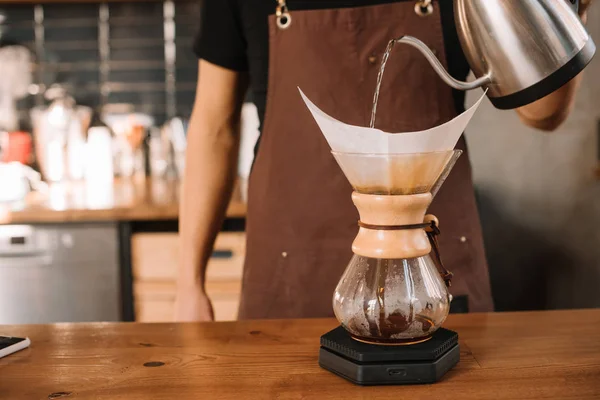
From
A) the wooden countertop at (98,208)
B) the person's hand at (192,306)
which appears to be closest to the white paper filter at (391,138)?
the person's hand at (192,306)

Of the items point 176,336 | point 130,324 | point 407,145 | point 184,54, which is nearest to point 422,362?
point 407,145

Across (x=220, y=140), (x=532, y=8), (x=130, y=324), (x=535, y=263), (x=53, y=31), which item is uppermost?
(x=53, y=31)

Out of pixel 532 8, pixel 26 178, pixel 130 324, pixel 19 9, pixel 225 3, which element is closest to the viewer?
pixel 532 8

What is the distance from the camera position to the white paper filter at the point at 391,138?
73cm

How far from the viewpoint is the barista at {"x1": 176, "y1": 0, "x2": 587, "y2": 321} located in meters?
1.29

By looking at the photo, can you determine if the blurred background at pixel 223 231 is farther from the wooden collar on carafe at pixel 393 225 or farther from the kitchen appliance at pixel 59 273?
the wooden collar on carafe at pixel 393 225

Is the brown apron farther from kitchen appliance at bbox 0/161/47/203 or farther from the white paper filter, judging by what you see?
kitchen appliance at bbox 0/161/47/203

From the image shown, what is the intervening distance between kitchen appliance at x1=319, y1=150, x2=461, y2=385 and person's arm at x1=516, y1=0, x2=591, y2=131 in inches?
21.0

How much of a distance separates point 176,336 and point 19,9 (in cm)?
239

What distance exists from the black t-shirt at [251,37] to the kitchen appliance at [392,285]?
1.94 ft

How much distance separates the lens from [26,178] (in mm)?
2602

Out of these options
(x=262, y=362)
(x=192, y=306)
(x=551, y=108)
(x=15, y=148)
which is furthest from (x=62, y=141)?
(x=262, y=362)

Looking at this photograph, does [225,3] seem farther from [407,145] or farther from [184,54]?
[184,54]

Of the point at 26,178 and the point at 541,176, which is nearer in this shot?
the point at 541,176
